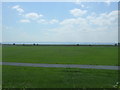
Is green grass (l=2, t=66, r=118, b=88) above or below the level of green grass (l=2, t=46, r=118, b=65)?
below

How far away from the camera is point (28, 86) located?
22.7 ft

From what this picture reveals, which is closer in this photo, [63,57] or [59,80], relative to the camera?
[59,80]

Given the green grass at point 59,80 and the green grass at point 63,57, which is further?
the green grass at point 63,57

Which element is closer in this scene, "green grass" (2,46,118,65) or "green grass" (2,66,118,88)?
"green grass" (2,66,118,88)

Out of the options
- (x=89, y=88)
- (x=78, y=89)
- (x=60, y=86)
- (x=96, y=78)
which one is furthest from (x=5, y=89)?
(x=96, y=78)

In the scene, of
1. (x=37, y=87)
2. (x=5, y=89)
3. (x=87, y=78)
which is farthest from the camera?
(x=87, y=78)

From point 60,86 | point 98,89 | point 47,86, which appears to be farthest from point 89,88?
point 47,86

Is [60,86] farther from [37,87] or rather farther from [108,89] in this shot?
[108,89]

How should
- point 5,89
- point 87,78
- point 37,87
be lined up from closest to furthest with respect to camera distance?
point 5,89, point 37,87, point 87,78

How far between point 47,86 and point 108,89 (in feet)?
7.26

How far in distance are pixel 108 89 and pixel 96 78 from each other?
1.95 m

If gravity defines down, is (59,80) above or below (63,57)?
below

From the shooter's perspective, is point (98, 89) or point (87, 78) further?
point (87, 78)

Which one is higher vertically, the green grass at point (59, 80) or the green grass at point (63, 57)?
the green grass at point (63, 57)
